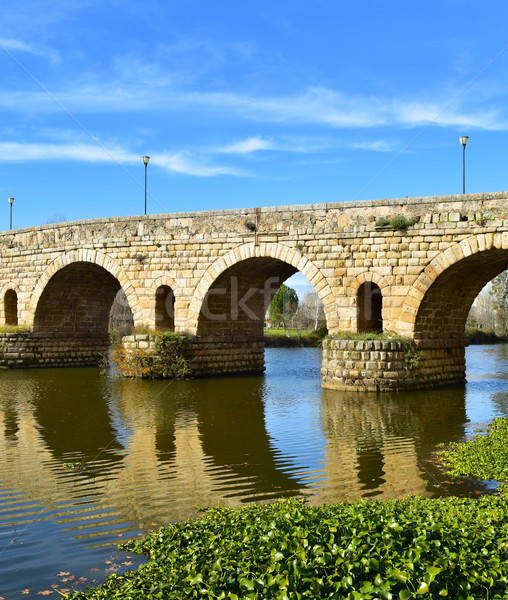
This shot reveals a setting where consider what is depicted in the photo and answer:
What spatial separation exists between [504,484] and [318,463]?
2.22m

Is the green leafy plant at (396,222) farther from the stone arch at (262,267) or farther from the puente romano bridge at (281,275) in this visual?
the stone arch at (262,267)

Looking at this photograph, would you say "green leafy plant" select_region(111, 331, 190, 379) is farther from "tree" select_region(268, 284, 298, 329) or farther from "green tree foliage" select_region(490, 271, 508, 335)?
"green tree foliage" select_region(490, 271, 508, 335)

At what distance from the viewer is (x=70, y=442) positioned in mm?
8945

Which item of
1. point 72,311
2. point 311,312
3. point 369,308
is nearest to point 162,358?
point 369,308

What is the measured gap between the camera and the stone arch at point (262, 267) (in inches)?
610

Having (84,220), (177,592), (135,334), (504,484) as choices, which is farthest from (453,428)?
(84,220)

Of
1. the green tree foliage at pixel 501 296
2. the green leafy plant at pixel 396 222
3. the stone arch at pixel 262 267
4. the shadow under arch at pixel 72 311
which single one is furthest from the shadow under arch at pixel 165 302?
the green tree foliage at pixel 501 296

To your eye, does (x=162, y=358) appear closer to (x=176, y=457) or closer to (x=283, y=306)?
(x=176, y=457)

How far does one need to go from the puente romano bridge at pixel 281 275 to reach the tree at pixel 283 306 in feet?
119

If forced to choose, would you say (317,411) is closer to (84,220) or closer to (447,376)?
(447,376)

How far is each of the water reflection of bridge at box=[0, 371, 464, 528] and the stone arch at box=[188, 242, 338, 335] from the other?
2.63 metres

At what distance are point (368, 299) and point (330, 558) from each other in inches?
487

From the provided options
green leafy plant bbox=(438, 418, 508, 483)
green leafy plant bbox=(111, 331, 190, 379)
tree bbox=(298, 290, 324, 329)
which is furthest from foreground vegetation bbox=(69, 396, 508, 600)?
tree bbox=(298, 290, 324, 329)

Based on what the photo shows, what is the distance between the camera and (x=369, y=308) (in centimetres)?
1562
